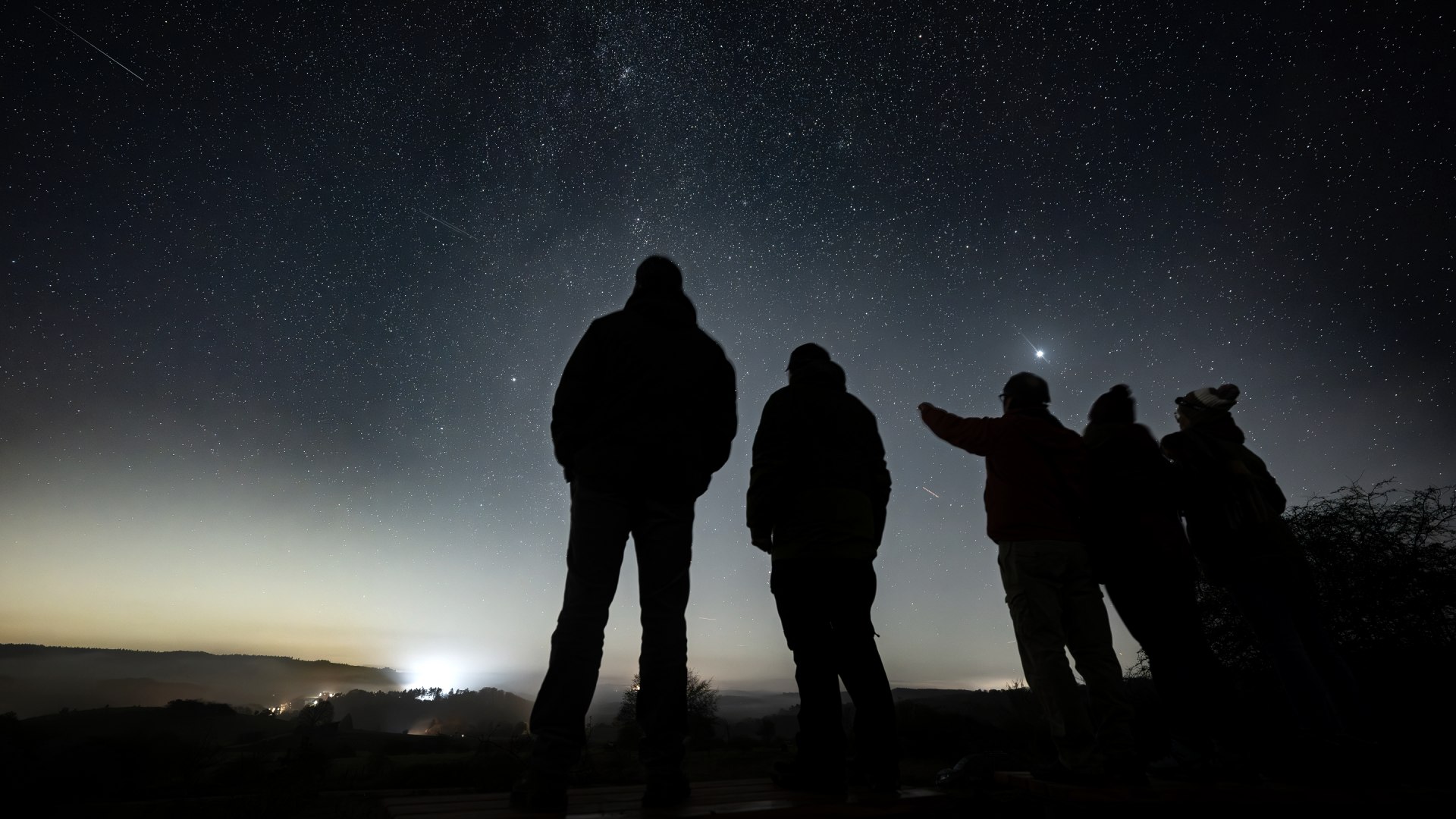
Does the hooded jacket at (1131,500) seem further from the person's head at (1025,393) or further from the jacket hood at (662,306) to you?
the jacket hood at (662,306)

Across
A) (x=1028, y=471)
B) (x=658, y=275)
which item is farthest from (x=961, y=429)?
(x=658, y=275)

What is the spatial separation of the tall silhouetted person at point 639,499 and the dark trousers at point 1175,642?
8.54 ft

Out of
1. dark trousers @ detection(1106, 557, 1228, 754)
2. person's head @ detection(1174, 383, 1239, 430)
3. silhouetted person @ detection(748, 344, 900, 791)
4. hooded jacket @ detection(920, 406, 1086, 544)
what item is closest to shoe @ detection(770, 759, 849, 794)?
silhouetted person @ detection(748, 344, 900, 791)

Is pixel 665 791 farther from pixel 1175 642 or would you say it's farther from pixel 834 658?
pixel 1175 642

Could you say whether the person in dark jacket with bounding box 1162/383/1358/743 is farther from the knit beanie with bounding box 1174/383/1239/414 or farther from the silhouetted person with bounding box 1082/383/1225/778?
the silhouetted person with bounding box 1082/383/1225/778

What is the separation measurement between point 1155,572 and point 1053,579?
2.39 feet

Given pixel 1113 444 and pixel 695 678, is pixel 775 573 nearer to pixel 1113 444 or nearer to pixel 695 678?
pixel 1113 444

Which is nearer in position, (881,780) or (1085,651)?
(881,780)

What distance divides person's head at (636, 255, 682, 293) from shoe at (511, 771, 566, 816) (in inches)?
89.8

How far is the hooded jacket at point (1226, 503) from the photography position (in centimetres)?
356

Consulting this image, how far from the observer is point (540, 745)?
2209 millimetres

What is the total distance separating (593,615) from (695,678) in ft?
52.7

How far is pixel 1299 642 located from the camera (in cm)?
337

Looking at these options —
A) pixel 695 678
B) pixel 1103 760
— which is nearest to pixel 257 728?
pixel 695 678
